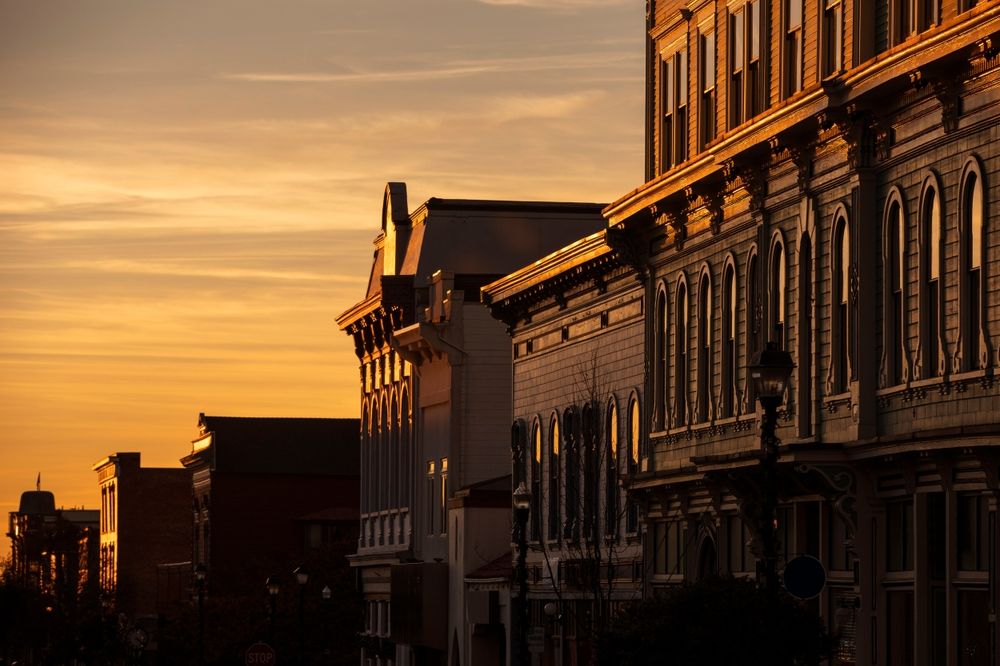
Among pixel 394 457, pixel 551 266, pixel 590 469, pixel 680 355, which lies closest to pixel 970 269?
pixel 680 355

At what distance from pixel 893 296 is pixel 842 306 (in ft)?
6.57

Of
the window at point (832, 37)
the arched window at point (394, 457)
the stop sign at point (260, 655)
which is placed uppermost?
the window at point (832, 37)

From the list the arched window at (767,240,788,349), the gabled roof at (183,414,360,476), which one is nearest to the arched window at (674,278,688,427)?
the arched window at (767,240,788,349)

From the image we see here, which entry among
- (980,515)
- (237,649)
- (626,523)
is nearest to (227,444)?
(237,649)

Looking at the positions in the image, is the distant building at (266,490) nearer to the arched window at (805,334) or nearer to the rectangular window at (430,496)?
the rectangular window at (430,496)

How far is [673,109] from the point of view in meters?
45.3

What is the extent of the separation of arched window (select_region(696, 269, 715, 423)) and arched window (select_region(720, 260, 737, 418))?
982 millimetres

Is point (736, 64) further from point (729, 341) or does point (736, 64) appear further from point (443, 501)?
point (443, 501)

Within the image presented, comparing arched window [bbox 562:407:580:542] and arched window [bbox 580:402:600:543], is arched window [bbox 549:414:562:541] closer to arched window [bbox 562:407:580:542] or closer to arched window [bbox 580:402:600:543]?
arched window [bbox 562:407:580:542]

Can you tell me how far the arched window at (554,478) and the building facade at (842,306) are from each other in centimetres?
754

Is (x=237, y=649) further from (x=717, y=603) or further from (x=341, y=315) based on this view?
(x=717, y=603)

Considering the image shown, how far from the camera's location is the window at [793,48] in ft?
123

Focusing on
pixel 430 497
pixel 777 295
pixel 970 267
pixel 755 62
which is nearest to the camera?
pixel 970 267

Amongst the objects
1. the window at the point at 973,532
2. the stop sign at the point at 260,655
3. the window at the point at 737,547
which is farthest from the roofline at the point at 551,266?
the window at the point at 973,532
